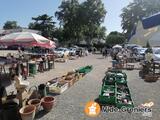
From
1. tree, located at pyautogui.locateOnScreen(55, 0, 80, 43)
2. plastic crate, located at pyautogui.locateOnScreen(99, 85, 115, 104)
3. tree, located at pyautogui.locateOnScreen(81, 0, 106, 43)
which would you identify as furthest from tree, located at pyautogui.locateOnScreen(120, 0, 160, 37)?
plastic crate, located at pyautogui.locateOnScreen(99, 85, 115, 104)

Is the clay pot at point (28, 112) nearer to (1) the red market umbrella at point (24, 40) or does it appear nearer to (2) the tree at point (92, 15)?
(1) the red market umbrella at point (24, 40)

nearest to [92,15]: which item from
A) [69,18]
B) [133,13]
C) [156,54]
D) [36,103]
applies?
[69,18]

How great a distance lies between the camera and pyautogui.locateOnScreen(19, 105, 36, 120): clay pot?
307 inches

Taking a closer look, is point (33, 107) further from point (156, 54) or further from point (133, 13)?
point (133, 13)

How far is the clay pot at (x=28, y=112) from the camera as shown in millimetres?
7797

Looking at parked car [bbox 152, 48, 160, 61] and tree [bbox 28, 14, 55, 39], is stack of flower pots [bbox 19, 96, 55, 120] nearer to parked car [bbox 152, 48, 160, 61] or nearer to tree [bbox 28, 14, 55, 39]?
parked car [bbox 152, 48, 160, 61]

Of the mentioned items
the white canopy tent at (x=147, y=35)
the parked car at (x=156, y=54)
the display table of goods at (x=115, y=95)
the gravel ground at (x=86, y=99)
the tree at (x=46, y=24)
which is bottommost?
the gravel ground at (x=86, y=99)

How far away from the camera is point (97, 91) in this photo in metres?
12.7

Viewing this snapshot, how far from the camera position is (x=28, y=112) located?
26.7 feet

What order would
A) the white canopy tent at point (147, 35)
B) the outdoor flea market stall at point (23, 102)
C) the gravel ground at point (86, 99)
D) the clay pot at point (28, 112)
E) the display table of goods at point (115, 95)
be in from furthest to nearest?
the display table of goods at point (115, 95) < the gravel ground at point (86, 99) < the outdoor flea market stall at point (23, 102) < the clay pot at point (28, 112) < the white canopy tent at point (147, 35)

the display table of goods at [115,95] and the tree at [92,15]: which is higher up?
the tree at [92,15]

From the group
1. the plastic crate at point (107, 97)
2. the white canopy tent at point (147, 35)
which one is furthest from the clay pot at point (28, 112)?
the white canopy tent at point (147, 35)

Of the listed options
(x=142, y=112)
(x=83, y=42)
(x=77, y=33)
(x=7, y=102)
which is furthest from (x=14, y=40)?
(x=83, y=42)

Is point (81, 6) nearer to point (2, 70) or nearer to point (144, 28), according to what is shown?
point (2, 70)
